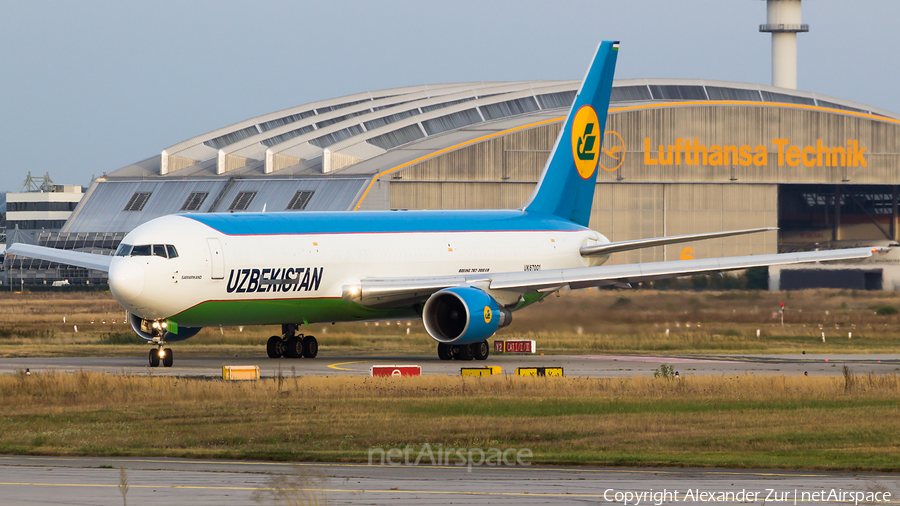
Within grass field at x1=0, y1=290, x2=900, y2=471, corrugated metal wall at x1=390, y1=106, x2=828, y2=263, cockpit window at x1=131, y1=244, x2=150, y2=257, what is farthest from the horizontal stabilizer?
corrugated metal wall at x1=390, y1=106, x2=828, y2=263

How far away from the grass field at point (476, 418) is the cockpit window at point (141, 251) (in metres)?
5.74

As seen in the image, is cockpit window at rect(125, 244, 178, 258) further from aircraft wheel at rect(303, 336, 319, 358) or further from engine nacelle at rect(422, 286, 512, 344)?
engine nacelle at rect(422, 286, 512, 344)

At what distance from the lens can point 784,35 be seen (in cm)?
11362

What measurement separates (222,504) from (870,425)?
12.0 m

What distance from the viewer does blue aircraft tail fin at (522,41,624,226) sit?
44000mm

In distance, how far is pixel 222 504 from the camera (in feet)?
41.4

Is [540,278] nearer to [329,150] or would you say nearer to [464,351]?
[464,351]

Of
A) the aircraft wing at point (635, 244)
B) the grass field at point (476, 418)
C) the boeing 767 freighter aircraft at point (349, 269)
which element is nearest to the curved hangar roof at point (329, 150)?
the aircraft wing at point (635, 244)

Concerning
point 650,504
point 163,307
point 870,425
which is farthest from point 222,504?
point 163,307

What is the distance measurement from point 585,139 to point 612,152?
3240 cm

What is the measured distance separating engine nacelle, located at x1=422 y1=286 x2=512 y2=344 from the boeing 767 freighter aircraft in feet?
0.14

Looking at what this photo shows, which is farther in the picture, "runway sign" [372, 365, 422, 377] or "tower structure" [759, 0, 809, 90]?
"tower structure" [759, 0, 809, 90]

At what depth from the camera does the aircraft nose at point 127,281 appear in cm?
3164

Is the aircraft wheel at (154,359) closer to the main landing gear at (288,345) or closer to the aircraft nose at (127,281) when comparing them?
the aircraft nose at (127,281)
